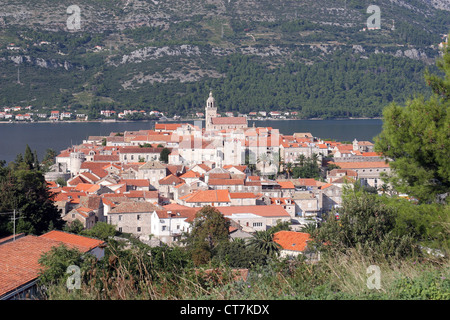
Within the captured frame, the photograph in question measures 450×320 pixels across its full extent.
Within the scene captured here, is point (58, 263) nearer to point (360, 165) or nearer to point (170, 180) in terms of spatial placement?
point (170, 180)

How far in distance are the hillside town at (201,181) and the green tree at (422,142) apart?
Result: 535 centimetres

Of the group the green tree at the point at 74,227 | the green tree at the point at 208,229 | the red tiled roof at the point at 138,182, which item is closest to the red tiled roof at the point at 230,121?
the red tiled roof at the point at 138,182

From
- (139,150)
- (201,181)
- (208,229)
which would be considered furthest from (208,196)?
(139,150)

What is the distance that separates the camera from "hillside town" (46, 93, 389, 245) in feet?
69.0

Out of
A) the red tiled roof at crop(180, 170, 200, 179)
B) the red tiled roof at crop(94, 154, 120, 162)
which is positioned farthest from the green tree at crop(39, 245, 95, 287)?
the red tiled roof at crop(94, 154, 120, 162)

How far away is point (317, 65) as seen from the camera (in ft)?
464

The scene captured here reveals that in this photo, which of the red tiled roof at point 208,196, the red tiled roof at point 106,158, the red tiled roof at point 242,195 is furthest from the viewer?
the red tiled roof at point 106,158

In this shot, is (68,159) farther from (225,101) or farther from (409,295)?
(225,101)

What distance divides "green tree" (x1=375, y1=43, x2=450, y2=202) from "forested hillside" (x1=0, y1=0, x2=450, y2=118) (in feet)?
353

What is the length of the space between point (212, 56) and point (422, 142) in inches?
5339

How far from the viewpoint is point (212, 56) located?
139 m

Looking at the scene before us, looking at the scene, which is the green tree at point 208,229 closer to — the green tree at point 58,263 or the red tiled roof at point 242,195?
the red tiled roof at point 242,195

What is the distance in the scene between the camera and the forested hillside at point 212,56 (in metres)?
123

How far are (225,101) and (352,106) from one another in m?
27.9
